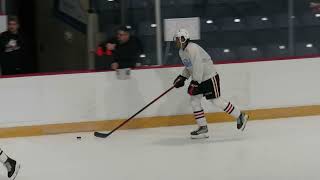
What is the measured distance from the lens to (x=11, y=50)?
20.5 ft

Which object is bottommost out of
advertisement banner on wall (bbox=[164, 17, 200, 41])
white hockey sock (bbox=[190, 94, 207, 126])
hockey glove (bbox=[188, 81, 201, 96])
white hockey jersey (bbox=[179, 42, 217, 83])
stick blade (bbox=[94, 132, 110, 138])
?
stick blade (bbox=[94, 132, 110, 138])

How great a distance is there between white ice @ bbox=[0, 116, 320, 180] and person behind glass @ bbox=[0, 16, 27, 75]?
79 cm

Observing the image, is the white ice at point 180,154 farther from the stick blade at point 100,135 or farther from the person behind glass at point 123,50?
the person behind glass at point 123,50

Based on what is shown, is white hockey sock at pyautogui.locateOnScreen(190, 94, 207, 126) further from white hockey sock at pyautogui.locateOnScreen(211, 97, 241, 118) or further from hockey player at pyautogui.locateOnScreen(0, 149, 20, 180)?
hockey player at pyautogui.locateOnScreen(0, 149, 20, 180)

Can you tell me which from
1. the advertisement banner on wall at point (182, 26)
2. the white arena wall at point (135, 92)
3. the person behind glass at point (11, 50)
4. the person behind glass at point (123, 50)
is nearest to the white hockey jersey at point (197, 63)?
the white arena wall at point (135, 92)

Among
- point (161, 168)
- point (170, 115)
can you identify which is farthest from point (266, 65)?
point (161, 168)

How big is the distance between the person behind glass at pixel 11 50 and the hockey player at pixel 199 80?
174 centimetres

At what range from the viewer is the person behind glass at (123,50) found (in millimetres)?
6277

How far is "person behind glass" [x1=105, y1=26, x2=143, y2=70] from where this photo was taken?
6.28 m

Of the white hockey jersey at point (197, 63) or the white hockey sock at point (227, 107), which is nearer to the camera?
the white hockey jersey at point (197, 63)

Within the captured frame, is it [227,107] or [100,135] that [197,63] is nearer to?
[227,107]

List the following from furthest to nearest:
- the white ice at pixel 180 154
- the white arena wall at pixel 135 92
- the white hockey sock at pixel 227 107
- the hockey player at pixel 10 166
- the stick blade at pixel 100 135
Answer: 1. the white arena wall at pixel 135 92
2. the stick blade at pixel 100 135
3. the white hockey sock at pixel 227 107
4. the white ice at pixel 180 154
5. the hockey player at pixel 10 166

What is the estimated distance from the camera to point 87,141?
18.9ft

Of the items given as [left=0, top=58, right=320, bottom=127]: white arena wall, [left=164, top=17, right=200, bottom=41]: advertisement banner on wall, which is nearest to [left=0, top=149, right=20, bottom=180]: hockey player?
[left=0, top=58, right=320, bottom=127]: white arena wall
